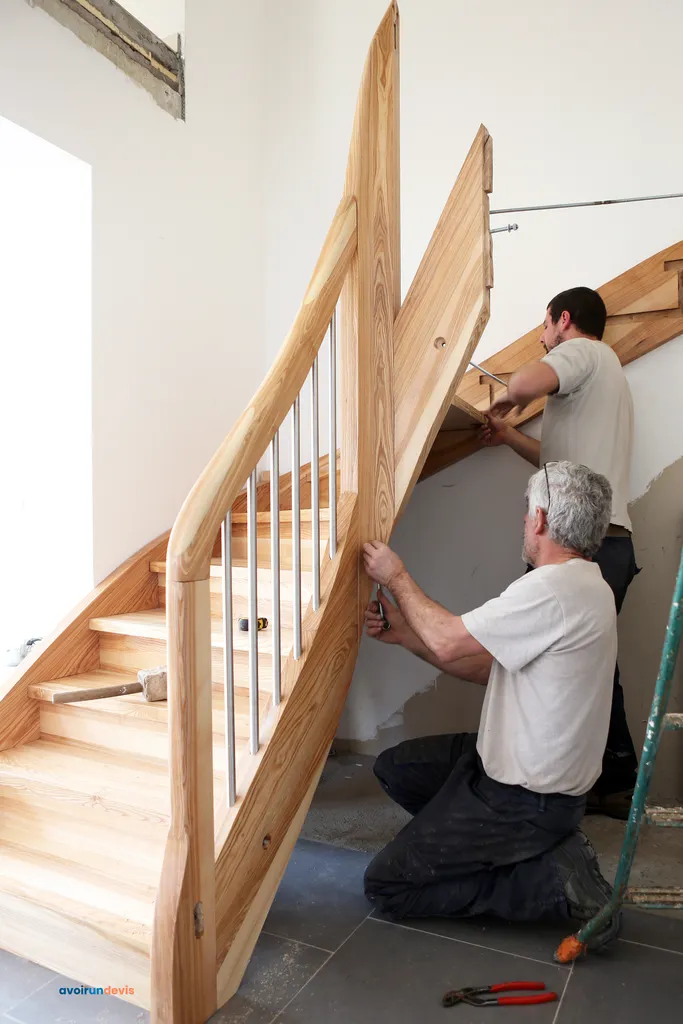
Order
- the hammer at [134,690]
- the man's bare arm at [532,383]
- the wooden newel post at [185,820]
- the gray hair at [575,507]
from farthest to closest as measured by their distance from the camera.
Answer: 1. the man's bare arm at [532,383]
2. the hammer at [134,690]
3. the gray hair at [575,507]
4. the wooden newel post at [185,820]

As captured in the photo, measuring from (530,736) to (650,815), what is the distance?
12.0 inches

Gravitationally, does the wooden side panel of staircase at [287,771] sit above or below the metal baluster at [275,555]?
below

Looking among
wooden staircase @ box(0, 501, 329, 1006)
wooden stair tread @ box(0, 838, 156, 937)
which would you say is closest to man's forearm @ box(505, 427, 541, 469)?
wooden staircase @ box(0, 501, 329, 1006)

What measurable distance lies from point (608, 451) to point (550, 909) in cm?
147

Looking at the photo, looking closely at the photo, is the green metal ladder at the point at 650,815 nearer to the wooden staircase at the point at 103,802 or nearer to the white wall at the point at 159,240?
the wooden staircase at the point at 103,802

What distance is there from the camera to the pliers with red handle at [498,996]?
1.53m

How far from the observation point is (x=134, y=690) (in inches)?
82.6

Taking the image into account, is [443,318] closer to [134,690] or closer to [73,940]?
[134,690]

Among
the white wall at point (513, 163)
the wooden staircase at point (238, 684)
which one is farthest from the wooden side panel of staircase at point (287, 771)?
the white wall at point (513, 163)

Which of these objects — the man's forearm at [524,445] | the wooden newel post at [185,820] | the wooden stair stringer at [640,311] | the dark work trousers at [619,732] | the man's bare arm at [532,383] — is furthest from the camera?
the man's forearm at [524,445]

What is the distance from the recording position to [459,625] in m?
1.78

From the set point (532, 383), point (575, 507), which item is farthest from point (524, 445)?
point (575, 507)

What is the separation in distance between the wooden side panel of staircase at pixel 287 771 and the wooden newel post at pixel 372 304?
0.32 feet

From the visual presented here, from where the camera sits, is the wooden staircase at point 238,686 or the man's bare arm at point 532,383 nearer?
the wooden staircase at point 238,686
